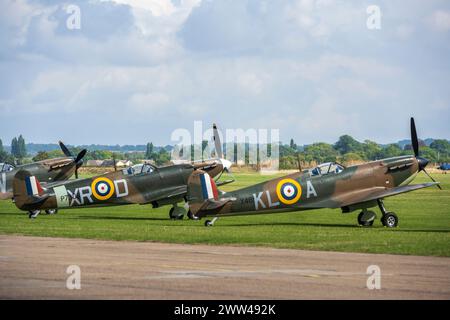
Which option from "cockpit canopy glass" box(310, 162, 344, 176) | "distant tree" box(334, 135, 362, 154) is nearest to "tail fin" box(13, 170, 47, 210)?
"cockpit canopy glass" box(310, 162, 344, 176)

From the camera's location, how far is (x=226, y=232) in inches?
1137

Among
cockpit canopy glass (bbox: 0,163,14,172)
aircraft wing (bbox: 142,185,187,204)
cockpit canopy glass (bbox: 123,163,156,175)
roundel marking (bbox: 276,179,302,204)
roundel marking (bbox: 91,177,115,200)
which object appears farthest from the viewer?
cockpit canopy glass (bbox: 0,163,14,172)

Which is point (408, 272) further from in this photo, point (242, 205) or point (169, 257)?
point (242, 205)

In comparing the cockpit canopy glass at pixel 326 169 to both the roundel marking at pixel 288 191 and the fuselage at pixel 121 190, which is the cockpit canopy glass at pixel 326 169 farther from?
the fuselage at pixel 121 190

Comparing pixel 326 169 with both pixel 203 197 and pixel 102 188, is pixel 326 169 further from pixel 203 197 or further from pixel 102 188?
pixel 102 188

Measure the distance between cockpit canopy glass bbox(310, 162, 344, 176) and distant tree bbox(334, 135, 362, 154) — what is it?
Answer: 122 meters

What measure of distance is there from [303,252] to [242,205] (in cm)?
827

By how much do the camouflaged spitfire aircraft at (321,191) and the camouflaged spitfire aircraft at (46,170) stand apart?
14386 mm

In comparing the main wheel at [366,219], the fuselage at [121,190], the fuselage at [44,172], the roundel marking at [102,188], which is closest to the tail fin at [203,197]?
the main wheel at [366,219]

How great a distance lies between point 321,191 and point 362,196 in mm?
1359

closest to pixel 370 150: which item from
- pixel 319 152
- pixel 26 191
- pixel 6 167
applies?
pixel 319 152

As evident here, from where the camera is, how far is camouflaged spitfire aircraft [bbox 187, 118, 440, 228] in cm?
3077

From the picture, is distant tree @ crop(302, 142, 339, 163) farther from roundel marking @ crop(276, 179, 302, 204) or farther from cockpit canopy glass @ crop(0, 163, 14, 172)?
roundel marking @ crop(276, 179, 302, 204)
